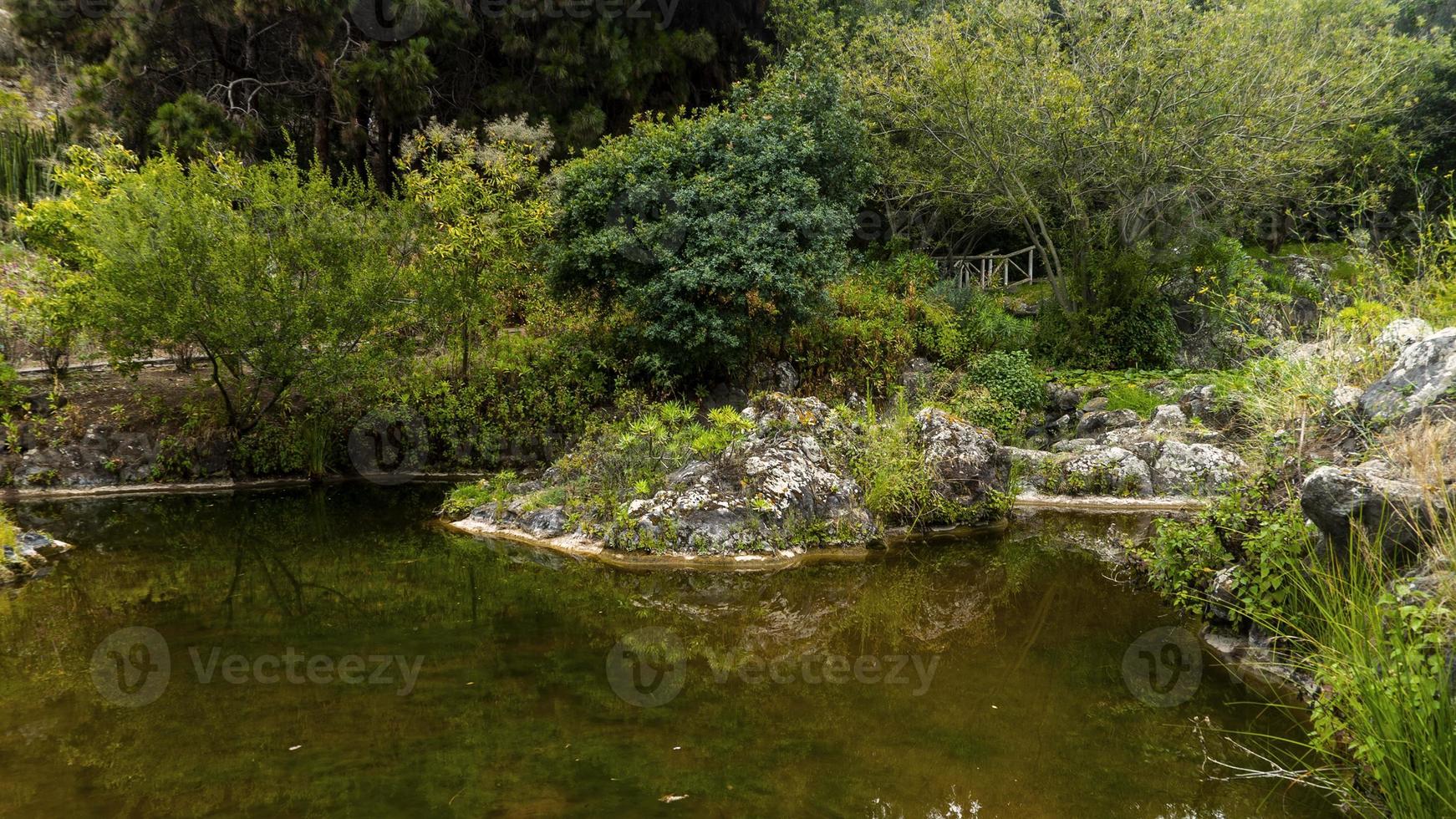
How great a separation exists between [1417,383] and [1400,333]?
124 cm

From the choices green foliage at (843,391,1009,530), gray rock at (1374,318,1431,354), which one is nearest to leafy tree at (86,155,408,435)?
green foliage at (843,391,1009,530)

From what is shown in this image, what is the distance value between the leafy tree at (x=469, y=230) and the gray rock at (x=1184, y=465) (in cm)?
1063

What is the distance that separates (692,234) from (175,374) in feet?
32.2

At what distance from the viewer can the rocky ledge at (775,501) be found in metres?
9.55

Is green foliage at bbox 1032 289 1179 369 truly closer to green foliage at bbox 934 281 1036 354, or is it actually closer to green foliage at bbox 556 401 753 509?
green foliage at bbox 934 281 1036 354

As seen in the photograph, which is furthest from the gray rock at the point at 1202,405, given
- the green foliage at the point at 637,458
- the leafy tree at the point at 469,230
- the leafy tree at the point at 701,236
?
the leafy tree at the point at 469,230

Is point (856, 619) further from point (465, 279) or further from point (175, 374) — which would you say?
point (175, 374)

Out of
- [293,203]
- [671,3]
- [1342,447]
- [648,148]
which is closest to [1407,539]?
[1342,447]

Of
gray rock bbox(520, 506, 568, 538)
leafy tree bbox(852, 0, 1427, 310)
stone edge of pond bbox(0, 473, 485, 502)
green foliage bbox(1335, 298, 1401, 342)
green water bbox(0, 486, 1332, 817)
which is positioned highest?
leafy tree bbox(852, 0, 1427, 310)

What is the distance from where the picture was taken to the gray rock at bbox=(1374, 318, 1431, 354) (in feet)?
19.7

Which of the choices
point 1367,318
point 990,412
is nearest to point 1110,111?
point 990,412

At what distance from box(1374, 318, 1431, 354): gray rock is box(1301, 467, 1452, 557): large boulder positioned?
178 centimetres

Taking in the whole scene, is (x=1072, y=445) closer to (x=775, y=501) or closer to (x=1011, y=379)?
(x=1011, y=379)

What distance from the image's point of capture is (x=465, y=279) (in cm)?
1387
